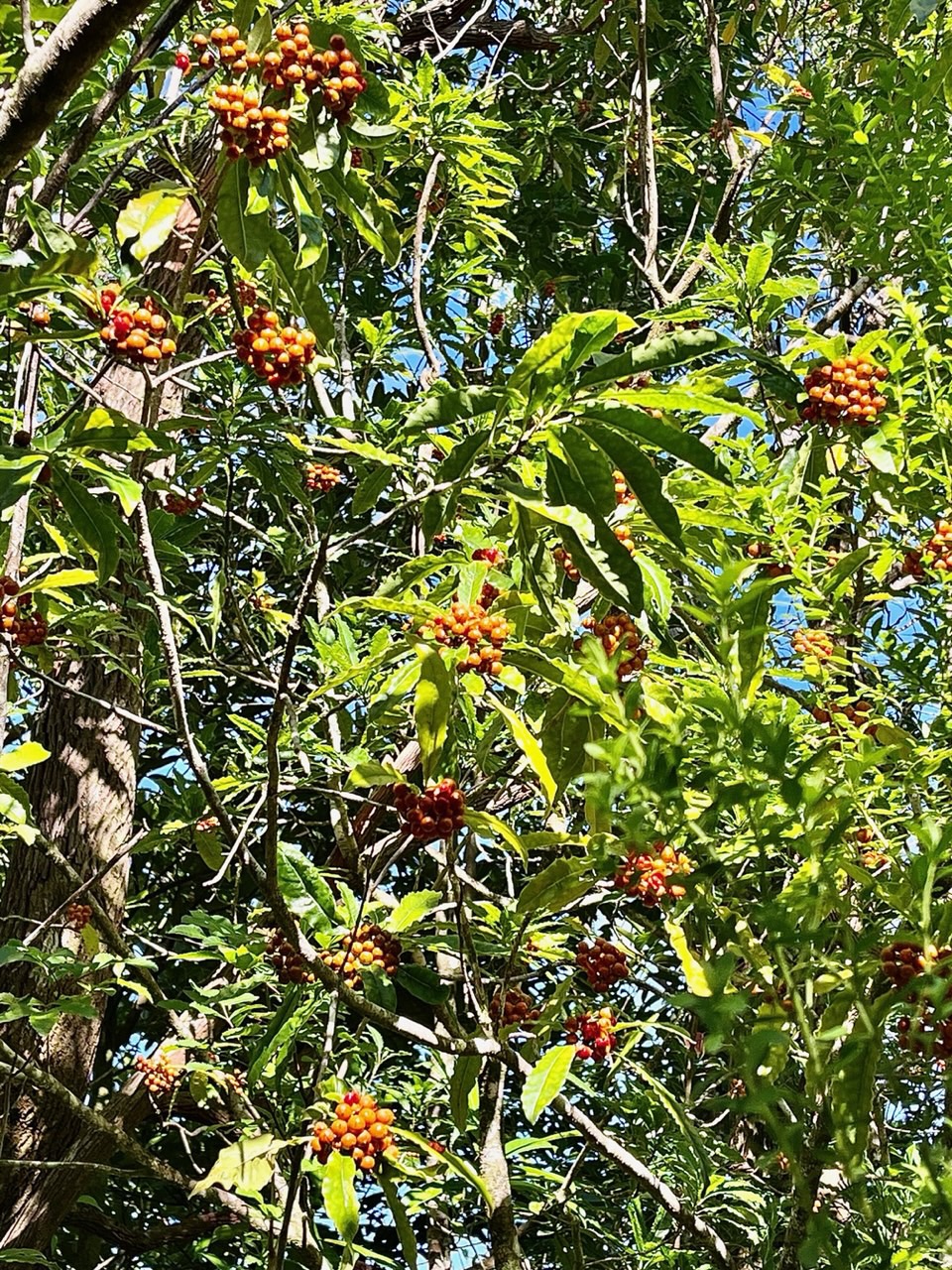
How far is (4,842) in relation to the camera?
10.7 ft

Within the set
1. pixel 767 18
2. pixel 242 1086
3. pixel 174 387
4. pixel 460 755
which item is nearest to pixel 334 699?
pixel 460 755

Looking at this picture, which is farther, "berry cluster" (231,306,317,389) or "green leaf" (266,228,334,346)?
"berry cluster" (231,306,317,389)

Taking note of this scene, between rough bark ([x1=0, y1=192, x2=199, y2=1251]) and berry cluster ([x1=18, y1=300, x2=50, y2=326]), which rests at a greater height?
berry cluster ([x1=18, y1=300, x2=50, y2=326])

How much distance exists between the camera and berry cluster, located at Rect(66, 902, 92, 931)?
104 inches

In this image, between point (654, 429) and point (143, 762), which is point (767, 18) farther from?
point (654, 429)

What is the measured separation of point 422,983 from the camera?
6.63 ft

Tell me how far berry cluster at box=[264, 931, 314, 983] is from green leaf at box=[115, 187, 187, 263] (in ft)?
3.45

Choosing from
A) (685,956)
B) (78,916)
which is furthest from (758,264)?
(78,916)

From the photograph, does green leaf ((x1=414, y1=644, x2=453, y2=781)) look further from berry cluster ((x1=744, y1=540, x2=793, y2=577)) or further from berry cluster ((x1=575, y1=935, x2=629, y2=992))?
berry cluster ((x1=575, y1=935, x2=629, y2=992))

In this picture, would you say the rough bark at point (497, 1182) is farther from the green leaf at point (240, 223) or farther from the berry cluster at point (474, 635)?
the green leaf at point (240, 223)

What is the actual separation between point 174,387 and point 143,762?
3.93 feet

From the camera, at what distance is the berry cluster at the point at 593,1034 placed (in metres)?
2.18

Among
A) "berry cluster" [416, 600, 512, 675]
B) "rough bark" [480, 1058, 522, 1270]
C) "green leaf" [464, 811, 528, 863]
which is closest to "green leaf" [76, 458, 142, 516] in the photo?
"berry cluster" [416, 600, 512, 675]

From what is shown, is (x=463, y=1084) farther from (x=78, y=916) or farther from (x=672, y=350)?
(x=672, y=350)
